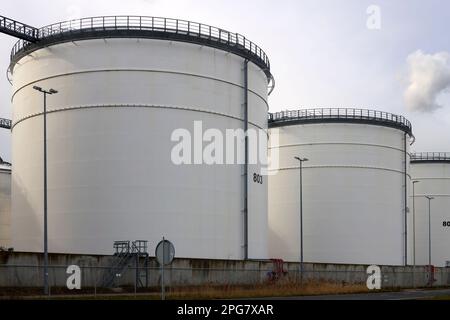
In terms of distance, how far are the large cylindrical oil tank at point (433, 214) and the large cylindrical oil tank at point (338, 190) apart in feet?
52.1

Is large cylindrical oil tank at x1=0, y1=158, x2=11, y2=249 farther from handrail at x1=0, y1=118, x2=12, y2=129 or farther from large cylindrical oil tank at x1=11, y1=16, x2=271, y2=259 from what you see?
large cylindrical oil tank at x1=11, y1=16, x2=271, y2=259

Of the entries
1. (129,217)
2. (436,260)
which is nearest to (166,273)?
(129,217)

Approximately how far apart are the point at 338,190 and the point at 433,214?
23.6m

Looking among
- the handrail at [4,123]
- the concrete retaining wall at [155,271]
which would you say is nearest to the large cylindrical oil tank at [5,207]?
the handrail at [4,123]

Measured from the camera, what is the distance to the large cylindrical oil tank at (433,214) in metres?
80.4

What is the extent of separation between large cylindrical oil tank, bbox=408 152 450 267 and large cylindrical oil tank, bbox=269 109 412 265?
52.1 ft

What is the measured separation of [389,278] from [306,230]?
919 centimetres

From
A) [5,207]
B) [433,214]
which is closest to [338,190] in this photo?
→ [433,214]

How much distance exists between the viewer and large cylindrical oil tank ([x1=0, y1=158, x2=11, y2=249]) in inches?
2530

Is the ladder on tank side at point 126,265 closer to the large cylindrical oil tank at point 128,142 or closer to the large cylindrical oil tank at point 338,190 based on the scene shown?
the large cylindrical oil tank at point 128,142

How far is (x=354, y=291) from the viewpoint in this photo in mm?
40781

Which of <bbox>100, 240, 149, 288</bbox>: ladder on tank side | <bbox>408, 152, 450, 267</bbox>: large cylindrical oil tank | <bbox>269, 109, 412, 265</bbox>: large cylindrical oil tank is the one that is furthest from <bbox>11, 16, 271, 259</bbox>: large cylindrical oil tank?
<bbox>408, 152, 450, 267</bbox>: large cylindrical oil tank

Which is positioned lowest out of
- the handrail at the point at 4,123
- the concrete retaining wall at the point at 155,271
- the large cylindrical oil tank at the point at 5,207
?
the concrete retaining wall at the point at 155,271

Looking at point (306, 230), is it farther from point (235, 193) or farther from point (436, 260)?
point (436, 260)
